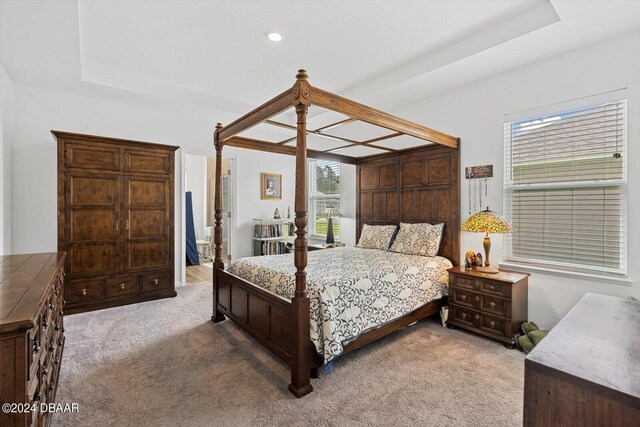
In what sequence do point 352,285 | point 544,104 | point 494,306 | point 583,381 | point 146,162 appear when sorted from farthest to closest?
point 146,162 < point 544,104 < point 494,306 < point 352,285 < point 583,381

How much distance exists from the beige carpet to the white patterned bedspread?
0.32 m

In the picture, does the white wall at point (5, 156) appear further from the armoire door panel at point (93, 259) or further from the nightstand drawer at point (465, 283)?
the nightstand drawer at point (465, 283)

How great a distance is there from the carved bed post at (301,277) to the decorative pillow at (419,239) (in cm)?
200


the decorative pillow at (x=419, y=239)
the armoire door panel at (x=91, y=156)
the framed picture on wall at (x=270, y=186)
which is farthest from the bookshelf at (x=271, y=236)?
the armoire door panel at (x=91, y=156)

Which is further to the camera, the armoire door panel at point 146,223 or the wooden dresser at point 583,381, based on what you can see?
the armoire door panel at point 146,223

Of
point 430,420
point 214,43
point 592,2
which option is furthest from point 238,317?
point 592,2

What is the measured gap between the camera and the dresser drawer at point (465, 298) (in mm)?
3049

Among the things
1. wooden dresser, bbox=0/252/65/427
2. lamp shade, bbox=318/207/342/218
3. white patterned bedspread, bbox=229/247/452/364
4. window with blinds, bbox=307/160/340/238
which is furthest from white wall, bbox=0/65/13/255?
window with blinds, bbox=307/160/340/238

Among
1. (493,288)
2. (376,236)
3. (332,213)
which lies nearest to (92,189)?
(332,213)

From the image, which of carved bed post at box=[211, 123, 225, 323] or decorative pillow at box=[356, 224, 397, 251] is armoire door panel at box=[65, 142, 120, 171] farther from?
decorative pillow at box=[356, 224, 397, 251]

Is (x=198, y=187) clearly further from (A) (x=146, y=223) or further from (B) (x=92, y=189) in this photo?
(B) (x=92, y=189)

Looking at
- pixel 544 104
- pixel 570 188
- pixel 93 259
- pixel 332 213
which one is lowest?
pixel 93 259

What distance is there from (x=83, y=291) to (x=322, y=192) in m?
3.91

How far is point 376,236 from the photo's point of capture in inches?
168
